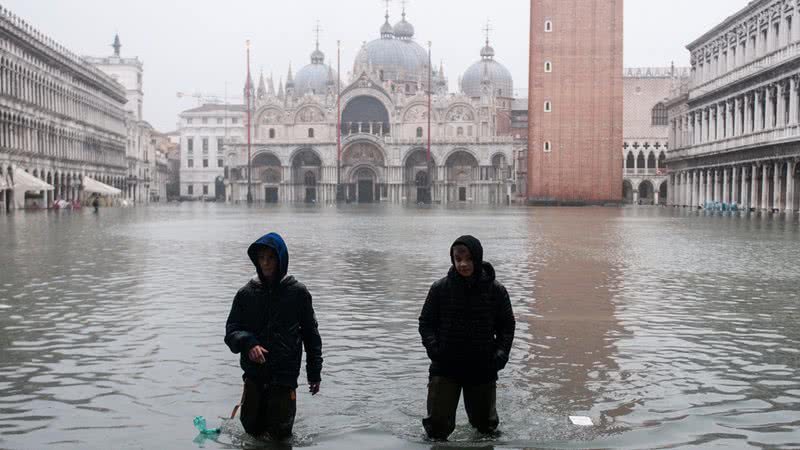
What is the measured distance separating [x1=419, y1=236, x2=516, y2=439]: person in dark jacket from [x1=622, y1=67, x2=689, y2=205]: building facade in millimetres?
98285

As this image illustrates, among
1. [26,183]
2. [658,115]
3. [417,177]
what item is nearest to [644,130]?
[658,115]

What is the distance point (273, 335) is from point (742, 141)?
183 ft

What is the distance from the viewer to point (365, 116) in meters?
115

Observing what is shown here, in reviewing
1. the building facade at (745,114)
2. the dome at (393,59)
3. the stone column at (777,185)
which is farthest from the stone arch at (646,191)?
the stone column at (777,185)

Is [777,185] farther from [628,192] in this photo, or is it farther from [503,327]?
[628,192]

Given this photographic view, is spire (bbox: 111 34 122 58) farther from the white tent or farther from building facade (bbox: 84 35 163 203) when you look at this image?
the white tent

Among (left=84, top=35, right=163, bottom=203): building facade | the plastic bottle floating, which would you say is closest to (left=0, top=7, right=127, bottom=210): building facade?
(left=84, top=35, right=163, bottom=203): building facade

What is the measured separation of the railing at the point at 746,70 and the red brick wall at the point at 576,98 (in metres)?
6.78

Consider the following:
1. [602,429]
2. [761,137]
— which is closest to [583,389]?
[602,429]

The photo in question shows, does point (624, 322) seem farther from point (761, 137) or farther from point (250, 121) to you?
point (250, 121)

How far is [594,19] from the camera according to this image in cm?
7562

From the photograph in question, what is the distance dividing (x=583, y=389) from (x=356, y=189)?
107 meters

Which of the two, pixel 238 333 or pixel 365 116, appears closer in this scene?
pixel 238 333

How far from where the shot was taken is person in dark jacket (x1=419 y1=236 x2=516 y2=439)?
5867mm
